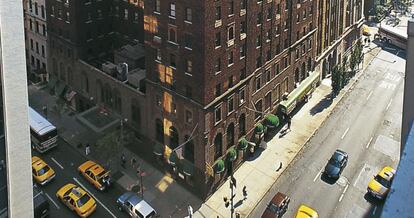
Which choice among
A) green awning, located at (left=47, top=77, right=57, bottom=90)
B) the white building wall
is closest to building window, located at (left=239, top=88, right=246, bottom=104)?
the white building wall

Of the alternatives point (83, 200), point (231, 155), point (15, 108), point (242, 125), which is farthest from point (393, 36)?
point (15, 108)

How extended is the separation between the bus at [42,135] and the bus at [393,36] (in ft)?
243

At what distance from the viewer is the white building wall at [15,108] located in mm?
28703

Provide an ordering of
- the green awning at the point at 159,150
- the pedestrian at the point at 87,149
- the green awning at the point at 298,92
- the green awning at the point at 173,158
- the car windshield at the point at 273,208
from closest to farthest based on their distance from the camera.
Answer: the car windshield at the point at 273,208 < the green awning at the point at 173,158 < the green awning at the point at 159,150 < the pedestrian at the point at 87,149 < the green awning at the point at 298,92

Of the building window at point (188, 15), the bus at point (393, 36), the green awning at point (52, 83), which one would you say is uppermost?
the building window at point (188, 15)

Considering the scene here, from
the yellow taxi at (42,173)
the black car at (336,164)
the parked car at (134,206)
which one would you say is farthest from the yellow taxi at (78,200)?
the black car at (336,164)

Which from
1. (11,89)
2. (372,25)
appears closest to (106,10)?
(11,89)

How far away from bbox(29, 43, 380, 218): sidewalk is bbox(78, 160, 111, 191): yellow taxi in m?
1.77

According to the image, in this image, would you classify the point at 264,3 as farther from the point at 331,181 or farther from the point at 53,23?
the point at 53,23

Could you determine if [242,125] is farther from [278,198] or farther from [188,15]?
[188,15]

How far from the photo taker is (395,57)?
99125mm

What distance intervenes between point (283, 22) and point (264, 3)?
→ 816cm

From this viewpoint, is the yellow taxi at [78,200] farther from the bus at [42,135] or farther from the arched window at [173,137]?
the arched window at [173,137]

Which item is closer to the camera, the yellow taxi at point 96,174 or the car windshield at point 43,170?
the yellow taxi at point 96,174
